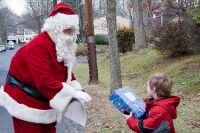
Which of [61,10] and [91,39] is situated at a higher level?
[61,10]

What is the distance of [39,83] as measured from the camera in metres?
3.03

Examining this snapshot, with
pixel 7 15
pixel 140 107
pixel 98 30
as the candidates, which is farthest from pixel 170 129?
pixel 7 15

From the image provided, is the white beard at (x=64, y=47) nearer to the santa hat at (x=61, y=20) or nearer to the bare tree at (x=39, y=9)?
the santa hat at (x=61, y=20)

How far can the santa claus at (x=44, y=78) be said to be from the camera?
3.10 metres

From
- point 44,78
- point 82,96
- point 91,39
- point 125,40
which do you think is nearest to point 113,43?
point 91,39

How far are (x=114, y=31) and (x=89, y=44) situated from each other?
373 centimetres

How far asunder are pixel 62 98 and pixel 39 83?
1.02ft

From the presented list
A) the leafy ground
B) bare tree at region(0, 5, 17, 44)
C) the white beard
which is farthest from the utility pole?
bare tree at region(0, 5, 17, 44)

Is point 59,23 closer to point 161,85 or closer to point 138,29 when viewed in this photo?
point 161,85

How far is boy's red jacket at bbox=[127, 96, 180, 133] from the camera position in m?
2.96

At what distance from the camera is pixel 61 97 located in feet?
10.5

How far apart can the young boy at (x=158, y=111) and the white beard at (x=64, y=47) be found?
0.92 meters

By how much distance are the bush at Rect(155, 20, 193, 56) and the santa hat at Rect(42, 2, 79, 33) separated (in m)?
9.42

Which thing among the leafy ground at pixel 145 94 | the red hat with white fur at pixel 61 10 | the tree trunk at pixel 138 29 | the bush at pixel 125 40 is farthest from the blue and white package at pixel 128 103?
A: the bush at pixel 125 40
